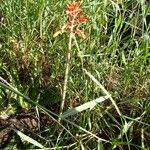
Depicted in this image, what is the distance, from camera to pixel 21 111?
151 centimetres

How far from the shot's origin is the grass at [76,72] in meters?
1.30

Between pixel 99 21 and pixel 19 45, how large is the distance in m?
0.35

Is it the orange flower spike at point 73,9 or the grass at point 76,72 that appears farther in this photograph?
the grass at point 76,72

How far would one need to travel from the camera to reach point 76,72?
4.65ft

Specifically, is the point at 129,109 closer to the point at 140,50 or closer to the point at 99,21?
the point at 140,50

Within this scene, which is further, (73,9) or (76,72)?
(76,72)

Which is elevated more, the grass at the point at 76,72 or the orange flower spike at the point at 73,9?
the orange flower spike at the point at 73,9

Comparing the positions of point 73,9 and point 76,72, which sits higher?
point 73,9

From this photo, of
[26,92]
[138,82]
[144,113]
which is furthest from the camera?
[26,92]

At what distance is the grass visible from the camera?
1.30m

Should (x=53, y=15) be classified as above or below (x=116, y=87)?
above

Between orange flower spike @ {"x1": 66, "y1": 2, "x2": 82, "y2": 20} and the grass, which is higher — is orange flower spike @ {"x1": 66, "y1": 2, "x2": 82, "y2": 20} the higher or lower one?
the higher one

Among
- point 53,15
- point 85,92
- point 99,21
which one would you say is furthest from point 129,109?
point 53,15

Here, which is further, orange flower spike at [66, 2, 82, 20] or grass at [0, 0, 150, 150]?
grass at [0, 0, 150, 150]
